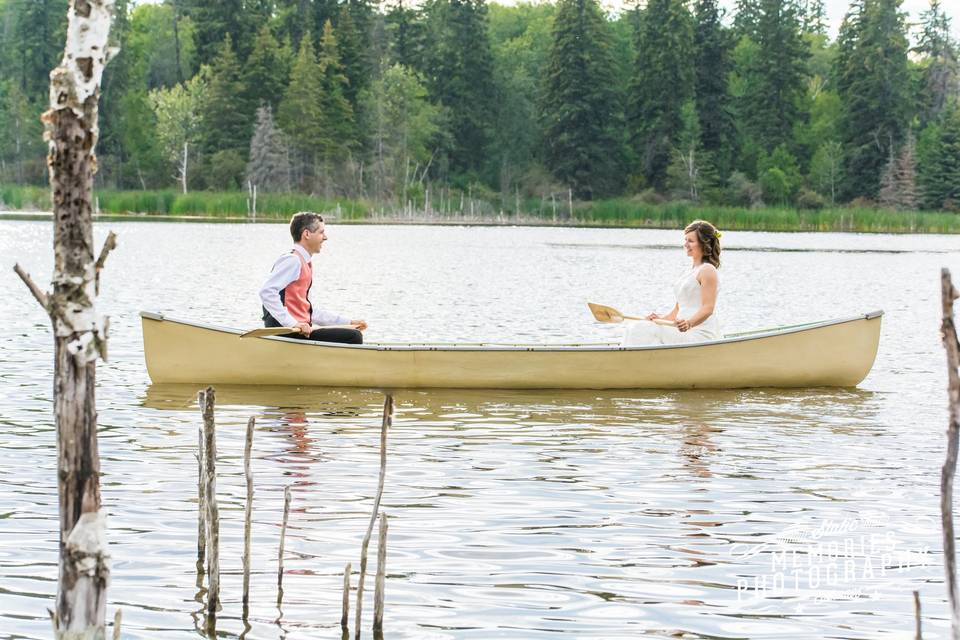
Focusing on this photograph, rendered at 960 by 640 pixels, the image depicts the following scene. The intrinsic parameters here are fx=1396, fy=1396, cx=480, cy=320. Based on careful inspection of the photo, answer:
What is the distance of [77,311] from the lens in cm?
372

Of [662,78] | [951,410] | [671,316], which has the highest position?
[662,78]

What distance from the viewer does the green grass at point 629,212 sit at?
55594mm

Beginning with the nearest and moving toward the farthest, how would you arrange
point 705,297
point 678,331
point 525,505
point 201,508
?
point 201,508 < point 525,505 < point 705,297 < point 678,331

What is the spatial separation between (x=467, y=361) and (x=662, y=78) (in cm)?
6847

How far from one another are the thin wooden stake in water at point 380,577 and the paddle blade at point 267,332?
5.74 meters

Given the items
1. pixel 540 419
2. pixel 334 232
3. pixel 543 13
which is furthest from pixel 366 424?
pixel 543 13

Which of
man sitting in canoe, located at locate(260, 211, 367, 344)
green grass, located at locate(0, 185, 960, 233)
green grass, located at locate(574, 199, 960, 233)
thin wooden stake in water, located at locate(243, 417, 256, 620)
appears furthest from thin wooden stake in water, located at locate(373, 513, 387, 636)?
green grass, located at locate(574, 199, 960, 233)

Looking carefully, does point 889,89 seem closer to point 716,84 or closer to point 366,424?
point 716,84

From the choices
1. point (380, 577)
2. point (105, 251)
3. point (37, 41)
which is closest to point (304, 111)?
point (37, 41)

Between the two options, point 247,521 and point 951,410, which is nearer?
point 951,410

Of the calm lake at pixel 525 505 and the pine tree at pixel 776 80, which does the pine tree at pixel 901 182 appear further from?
the calm lake at pixel 525 505

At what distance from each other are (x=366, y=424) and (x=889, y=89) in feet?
234

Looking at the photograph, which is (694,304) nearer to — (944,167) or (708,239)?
(708,239)

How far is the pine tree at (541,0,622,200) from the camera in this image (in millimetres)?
76500
